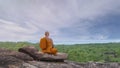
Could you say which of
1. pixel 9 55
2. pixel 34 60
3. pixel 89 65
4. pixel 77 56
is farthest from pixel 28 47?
pixel 77 56

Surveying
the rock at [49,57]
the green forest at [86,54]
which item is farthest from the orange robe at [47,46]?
the green forest at [86,54]

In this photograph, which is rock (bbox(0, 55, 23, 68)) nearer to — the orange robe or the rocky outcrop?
the rocky outcrop

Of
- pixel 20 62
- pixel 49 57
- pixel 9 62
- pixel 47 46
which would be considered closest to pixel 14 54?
pixel 20 62

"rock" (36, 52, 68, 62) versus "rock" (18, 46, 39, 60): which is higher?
"rock" (18, 46, 39, 60)

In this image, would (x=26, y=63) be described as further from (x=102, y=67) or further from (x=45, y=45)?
(x=102, y=67)

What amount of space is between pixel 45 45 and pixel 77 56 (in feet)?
139

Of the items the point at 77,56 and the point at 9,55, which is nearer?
the point at 9,55

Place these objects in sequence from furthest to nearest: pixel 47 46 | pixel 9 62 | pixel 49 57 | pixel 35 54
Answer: pixel 47 46 → pixel 49 57 → pixel 35 54 → pixel 9 62

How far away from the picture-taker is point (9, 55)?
50.0ft

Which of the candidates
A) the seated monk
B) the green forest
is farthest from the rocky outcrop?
the green forest

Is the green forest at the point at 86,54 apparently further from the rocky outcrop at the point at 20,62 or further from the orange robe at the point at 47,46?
the rocky outcrop at the point at 20,62

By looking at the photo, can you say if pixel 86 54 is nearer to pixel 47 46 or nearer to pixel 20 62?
pixel 47 46

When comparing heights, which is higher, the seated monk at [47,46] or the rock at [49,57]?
the seated monk at [47,46]

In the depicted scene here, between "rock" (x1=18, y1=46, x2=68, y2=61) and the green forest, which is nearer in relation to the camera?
"rock" (x1=18, y1=46, x2=68, y2=61)
